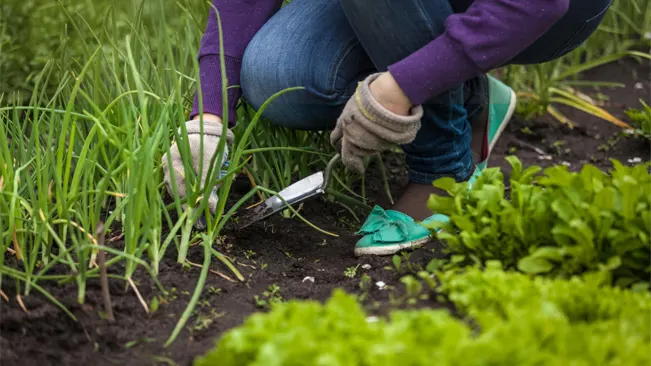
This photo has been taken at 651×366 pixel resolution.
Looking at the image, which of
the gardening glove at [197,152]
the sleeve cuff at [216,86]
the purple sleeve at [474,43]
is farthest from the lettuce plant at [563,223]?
the sleeve cuff at [216,86]

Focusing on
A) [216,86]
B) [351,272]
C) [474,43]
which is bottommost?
[351,272]

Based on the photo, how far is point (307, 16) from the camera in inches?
82.7

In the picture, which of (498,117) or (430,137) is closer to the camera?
(430,137)

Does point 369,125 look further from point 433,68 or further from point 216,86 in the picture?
point 216,86

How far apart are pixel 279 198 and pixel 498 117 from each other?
0.87 meters

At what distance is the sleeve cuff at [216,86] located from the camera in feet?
6.38

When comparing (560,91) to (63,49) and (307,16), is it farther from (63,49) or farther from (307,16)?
(63,49)

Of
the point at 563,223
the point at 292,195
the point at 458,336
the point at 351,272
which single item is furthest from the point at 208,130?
the point at 458,336

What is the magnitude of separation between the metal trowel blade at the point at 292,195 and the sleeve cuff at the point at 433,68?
0.31 meters

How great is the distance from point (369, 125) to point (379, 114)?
3 cm

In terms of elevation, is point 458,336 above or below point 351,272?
above

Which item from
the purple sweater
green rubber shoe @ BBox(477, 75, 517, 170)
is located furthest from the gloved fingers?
green rubber shoe @ BBox(477, 75, 517, 170)

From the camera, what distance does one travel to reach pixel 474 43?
5.22 ft

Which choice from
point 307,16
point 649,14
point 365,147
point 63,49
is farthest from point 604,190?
point 649,14
